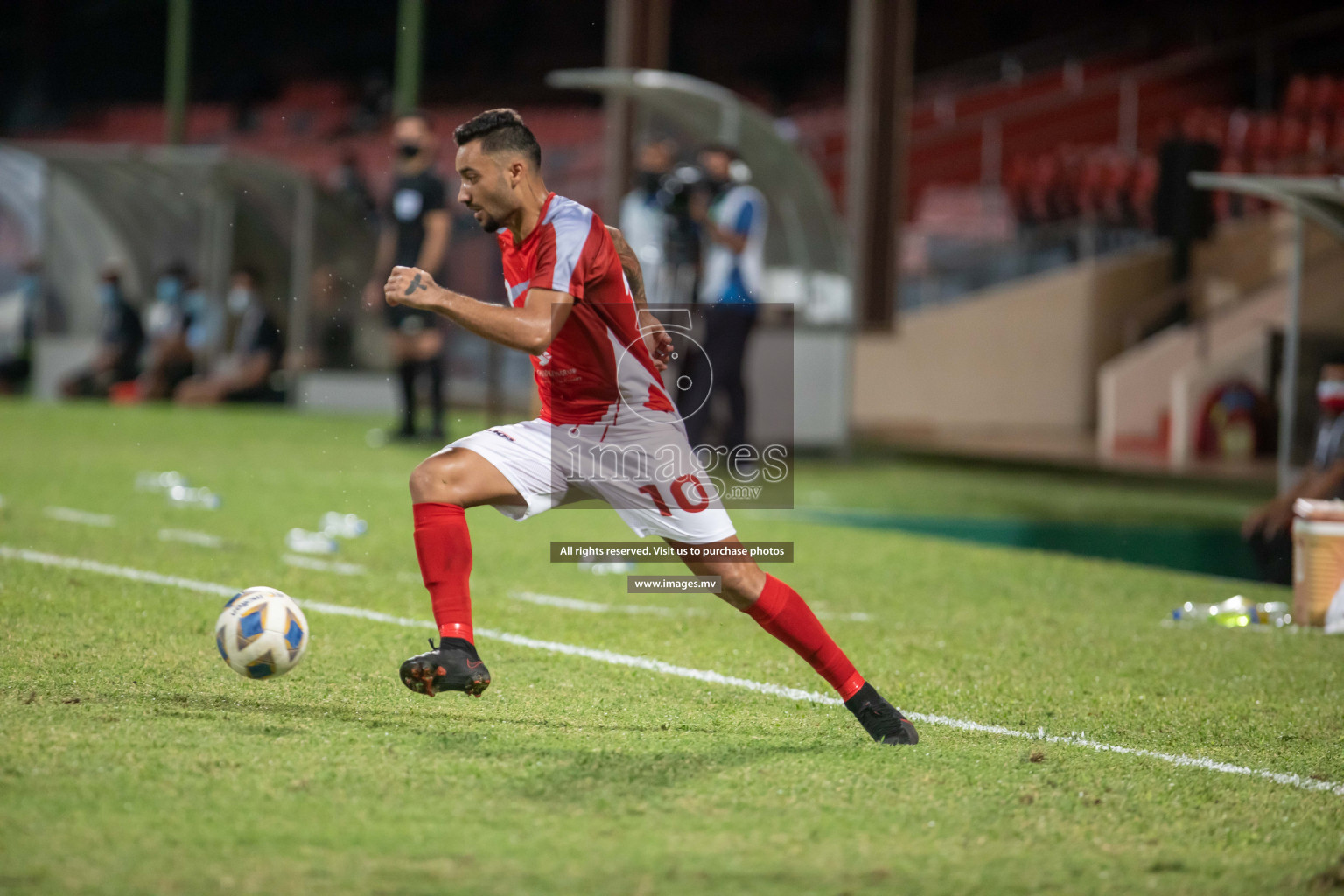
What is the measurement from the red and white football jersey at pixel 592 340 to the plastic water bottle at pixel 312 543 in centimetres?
343

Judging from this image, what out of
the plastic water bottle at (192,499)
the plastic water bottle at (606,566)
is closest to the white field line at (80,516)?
the plastic water bottle at (192,499)

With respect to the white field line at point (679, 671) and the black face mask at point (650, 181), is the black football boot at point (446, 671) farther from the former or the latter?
the black face mask at point (650, 181)

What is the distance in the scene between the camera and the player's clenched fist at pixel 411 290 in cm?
391

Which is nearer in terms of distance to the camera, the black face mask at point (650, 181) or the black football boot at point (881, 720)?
the black football boot at point (881, 720)

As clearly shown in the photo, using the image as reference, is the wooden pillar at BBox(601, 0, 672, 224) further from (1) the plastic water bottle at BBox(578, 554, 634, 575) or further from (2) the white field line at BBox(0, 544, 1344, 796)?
(2) the white field line at BBox(0, 544, 1344, 796)

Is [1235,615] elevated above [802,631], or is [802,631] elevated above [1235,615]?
[802,631]

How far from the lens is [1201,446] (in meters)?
16.1

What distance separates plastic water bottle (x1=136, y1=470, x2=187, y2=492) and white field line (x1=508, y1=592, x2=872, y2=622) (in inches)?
152

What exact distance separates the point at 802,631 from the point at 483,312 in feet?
4.24

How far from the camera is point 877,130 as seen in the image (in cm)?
1590

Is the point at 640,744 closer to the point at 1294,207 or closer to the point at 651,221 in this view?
the point at 1294,207

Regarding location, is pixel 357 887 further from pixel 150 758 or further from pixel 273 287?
pixel 273 287

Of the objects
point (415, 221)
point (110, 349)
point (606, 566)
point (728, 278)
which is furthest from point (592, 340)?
point (110, 349)

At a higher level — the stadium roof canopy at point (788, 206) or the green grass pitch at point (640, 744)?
the stadium roof canopy at point (788, 206)
